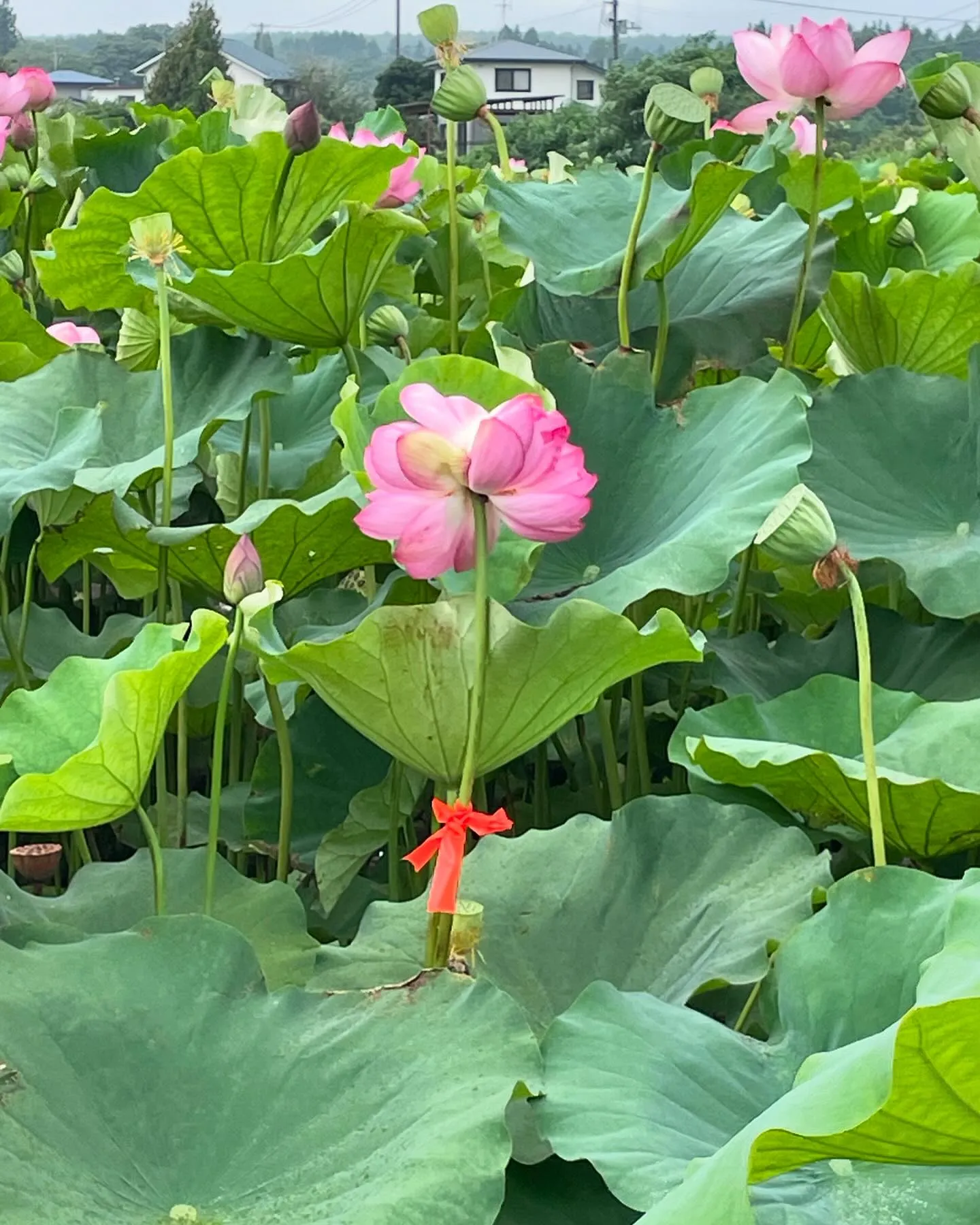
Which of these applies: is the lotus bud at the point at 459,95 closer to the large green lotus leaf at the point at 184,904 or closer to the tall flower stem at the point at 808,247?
the tall flower stem at the point at 808,247

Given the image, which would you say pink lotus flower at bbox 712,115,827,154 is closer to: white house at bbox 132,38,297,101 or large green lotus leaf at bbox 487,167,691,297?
large green lotus leaf at bbox 487,167,691,297

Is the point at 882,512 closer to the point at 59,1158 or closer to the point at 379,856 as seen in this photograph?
the point at 379,856

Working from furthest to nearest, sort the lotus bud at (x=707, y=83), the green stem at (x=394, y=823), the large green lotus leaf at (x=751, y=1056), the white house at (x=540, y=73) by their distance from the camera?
the white house at (x=540, y=73)
the lotus bud at (x=707, y=83)
the green stem at (x=394, y=823)
the large green lotus leaf at (x=751, y=1056)

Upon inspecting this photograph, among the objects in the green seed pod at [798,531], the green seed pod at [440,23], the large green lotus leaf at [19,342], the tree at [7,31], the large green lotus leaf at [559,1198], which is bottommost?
the tree at [7,31]

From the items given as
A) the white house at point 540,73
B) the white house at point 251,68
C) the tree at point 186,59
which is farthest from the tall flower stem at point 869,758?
the white house at point 540,73

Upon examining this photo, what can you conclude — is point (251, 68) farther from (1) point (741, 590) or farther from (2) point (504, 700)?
(2) point (504, 700)

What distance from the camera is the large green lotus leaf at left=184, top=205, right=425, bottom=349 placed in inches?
33.0

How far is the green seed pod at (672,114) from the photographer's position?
2.63ft

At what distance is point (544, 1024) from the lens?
1.85 ft

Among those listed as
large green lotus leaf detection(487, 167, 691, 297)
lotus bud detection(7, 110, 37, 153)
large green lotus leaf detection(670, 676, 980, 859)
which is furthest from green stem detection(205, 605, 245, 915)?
lotus bud detection(7, 110, 37, 153)

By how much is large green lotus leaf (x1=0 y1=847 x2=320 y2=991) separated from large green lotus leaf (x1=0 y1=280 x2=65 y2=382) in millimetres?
501

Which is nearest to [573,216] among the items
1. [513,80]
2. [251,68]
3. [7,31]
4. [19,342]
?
[19,342]

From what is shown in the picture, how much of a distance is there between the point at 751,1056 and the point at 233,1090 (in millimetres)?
182

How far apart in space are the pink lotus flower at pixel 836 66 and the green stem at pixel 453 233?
0.74ft
